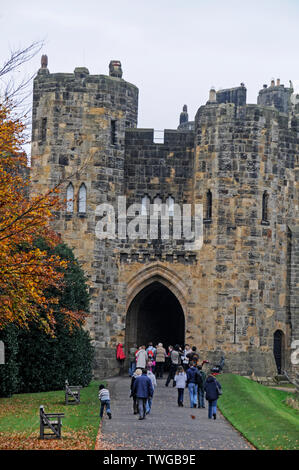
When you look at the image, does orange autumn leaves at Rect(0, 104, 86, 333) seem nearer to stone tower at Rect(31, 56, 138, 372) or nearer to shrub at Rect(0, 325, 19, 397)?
shrub at Rect(0, 325, 19, 397)

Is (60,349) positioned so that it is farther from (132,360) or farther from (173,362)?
(173,362)

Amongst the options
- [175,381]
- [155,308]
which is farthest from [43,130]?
[175,381]

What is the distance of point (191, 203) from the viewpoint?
41.4m

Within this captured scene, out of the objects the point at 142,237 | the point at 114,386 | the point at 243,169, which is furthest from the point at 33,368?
the point at 243,169

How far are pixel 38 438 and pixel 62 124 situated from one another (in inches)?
784

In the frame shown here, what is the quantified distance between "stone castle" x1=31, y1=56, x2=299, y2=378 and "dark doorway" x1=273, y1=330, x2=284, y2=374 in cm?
6

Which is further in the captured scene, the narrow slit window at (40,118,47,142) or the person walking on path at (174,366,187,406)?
the narrow slit window at (40,118,47,142)

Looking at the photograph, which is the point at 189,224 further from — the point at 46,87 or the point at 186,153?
the point at 46,87

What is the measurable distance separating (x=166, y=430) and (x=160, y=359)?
41.3ft

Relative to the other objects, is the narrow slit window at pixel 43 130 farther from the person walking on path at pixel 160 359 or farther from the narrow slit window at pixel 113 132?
the person walking on path at pixel 160 359

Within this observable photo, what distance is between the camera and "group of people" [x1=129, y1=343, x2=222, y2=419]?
85.8 ft

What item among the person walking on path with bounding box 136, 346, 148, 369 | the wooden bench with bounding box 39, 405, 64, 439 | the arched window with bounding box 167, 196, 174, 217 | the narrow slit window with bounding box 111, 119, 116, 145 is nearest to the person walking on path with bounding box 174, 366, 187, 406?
→ the person walking on path with bounding box 136, 346, 148, 369
